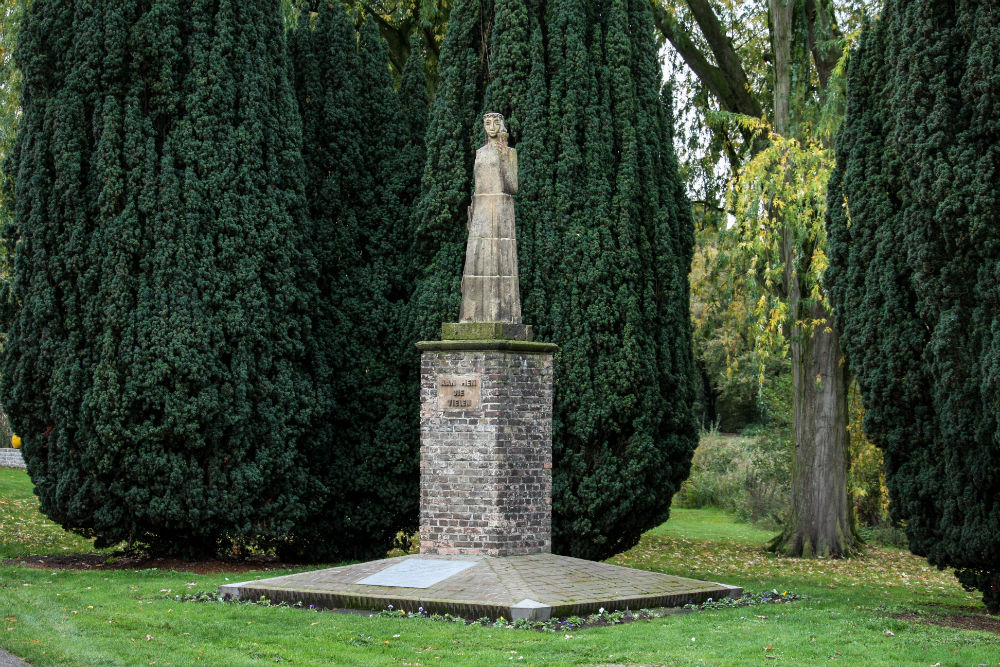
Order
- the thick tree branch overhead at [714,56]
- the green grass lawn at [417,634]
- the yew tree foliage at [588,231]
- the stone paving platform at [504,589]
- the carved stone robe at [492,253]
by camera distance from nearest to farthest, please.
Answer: the green grass lawn at [417,634] < the stone paving platform at [504,589] < the carved stone robe at [492,253] < the yew tree foliage at [588,231] < the thick tree branch overhead at [714,56]

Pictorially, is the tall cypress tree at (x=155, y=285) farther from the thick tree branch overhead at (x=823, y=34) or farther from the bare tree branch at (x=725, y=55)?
the thick tree branch overhead at (x=823, y=34)

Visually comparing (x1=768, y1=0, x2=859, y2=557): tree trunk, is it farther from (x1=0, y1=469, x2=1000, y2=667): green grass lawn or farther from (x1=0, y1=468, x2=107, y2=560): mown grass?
(x1=0, y1=468, x2=107, y2=560): mown grass

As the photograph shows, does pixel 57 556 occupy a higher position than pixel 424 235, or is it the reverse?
pixel 424 235

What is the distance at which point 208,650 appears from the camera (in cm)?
821

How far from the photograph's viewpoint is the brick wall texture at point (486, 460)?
11477 millimetres

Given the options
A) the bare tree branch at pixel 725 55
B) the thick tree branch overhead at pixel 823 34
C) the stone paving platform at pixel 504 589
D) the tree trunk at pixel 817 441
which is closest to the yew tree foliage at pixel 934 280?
the stone paving platform at pixel 504 589

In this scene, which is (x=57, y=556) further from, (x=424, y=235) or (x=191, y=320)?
(x=424, y=235)

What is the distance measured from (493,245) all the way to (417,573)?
378 cm

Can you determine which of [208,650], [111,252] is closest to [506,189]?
[111,252]

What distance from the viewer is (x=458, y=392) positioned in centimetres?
1171

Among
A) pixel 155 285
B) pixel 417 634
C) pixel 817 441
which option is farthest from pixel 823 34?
pixel 417 634

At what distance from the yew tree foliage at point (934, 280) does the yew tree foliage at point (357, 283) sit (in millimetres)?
6507

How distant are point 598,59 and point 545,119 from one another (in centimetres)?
129

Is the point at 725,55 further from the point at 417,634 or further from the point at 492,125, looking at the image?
the point at 417,634
